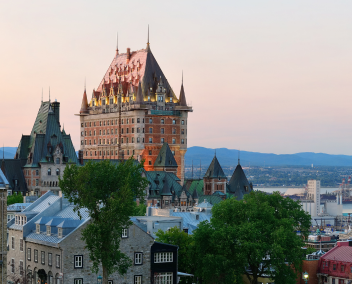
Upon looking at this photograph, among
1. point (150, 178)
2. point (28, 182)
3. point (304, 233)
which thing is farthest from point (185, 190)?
point (304, 233)

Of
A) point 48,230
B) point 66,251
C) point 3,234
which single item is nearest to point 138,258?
point 66,251

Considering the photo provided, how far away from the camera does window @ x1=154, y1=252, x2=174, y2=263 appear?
84.4 metres

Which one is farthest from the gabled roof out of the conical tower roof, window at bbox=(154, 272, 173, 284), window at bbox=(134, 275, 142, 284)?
window at bbox=(134, 275, 142, 284)

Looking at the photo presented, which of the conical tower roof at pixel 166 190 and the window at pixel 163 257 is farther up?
the conical tower roof at pixel 166 190

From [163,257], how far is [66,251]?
1054 centimetres

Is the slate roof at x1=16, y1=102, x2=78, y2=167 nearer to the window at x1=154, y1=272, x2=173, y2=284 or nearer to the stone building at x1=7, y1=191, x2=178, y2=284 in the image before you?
the stone building at x1=7, y1=191, x2=178, y2=284

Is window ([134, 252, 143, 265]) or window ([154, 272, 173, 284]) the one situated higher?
window ([134, 252, 143, 265])

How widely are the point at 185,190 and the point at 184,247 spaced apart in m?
94.8

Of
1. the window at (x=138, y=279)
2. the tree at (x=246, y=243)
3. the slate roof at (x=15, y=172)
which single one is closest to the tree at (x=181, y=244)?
the tree at (x=246, y=243)

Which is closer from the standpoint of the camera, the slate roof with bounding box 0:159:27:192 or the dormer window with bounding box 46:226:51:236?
the dormer window with bounding box 46:226:51:236

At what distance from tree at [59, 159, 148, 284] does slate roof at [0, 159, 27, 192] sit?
8944 centimetres

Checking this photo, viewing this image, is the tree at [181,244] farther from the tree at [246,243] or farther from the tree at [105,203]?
the tree at [105,203]

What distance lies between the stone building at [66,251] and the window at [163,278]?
0.07 meters

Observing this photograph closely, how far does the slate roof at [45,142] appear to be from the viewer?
556 ft
